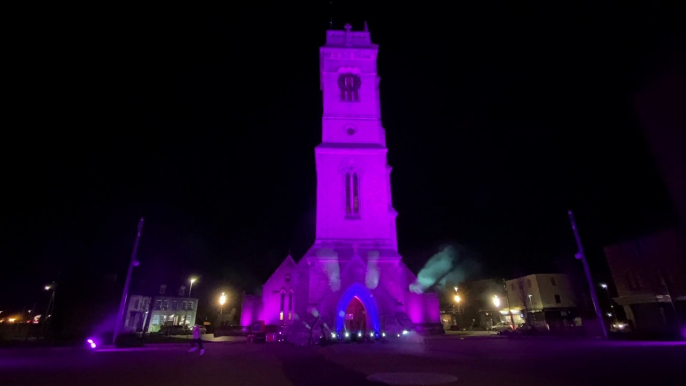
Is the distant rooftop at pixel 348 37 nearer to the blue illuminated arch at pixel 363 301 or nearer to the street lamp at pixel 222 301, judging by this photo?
the blue illuminated arch at pixel 363 301

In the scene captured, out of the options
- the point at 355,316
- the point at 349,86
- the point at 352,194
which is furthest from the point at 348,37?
the point at 355,316

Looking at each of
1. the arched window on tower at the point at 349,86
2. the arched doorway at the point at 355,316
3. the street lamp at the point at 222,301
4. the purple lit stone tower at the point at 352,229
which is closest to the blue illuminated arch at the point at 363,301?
the purple lit stone tower at the point at 352,229

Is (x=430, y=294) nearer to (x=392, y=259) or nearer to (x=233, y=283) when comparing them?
(x=392, y=259)

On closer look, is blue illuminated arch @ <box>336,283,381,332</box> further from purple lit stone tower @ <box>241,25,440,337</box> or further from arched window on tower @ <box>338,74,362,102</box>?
arched window on tower @ <box>338,74,362,102</box>

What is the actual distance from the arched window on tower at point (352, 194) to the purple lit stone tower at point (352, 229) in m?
0.09

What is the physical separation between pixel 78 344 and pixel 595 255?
2242 inches

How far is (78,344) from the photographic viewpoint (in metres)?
27.7

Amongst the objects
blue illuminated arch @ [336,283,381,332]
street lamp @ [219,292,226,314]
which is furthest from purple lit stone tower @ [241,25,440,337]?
street lamp @ [219,292,226,314]

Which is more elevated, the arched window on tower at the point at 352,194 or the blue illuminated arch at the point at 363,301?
the arched window on tower at the point at 352,194

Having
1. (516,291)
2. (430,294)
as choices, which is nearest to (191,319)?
(430,294)

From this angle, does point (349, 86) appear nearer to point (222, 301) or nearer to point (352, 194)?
point (352, 194)

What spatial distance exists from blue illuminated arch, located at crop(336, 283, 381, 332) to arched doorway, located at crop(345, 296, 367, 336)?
108cm

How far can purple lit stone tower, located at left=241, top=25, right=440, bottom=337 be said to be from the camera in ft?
89.6

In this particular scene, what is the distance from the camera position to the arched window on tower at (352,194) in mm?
31172
